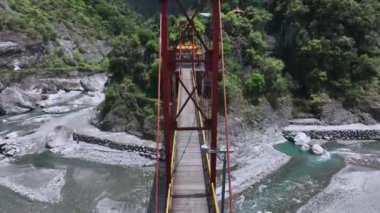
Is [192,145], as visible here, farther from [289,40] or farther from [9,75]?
[9,75]

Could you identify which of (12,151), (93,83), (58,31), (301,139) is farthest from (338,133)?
(58,31)

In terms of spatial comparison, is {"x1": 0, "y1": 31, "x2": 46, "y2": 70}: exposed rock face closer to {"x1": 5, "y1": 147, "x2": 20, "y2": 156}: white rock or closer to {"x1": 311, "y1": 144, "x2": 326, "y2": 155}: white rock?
{"x1": 5, "y1": 147, "x2": 20, "y2": 156}: white rock

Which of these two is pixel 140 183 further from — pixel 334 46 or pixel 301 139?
pixel 334 46

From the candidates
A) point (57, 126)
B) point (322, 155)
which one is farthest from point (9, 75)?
point (322, 155)

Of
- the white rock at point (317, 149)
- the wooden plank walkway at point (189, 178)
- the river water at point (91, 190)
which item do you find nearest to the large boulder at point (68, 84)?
the river water at point (91, 190)

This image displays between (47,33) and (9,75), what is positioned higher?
(47,33)

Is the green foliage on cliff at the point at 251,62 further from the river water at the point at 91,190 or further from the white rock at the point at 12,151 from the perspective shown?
the white rock at the point at 12,151
